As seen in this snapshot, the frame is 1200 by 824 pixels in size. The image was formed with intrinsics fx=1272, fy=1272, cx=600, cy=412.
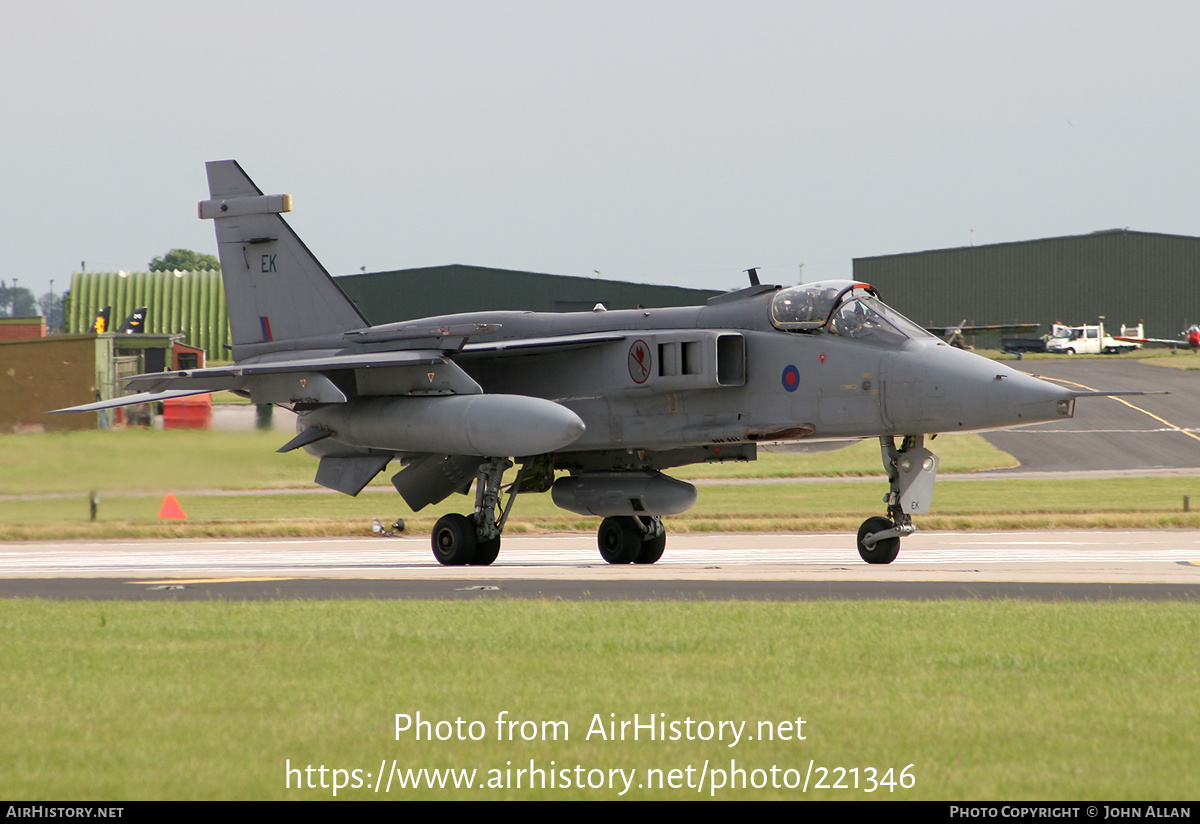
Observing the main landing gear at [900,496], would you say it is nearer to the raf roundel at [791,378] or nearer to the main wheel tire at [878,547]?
the main wheel tire at [878,547]

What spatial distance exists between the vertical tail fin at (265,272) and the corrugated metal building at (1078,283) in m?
72.8

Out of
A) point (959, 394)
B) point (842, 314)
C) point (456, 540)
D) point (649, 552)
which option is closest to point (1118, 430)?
point (649, 552)

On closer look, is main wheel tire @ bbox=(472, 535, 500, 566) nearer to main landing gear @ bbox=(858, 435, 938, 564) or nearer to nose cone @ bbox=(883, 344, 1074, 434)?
main landing gear @ bbox=(858, 435, 938, 564)

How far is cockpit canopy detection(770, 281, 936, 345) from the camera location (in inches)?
668

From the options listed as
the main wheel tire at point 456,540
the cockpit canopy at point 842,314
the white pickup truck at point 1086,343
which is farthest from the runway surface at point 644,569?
the white pickup truck at point 1086,343

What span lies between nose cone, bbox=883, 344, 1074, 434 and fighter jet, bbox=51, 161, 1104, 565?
0.02 m

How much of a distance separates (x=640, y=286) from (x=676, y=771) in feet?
204

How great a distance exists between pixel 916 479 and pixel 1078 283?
3093 inches

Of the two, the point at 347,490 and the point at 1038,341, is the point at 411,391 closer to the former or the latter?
the point at 347,490

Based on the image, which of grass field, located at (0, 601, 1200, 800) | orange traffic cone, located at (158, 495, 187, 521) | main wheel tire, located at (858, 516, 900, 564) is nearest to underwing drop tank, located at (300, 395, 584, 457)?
main wheel tire, located at (858, 516, 900, 564)

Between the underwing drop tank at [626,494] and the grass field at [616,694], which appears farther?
the underwing drop tank at [626,494]

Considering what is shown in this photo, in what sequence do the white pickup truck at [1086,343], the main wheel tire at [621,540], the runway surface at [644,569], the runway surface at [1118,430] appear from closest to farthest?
the runway surface at [644,569]
the main wheel tire at [621,540]
the runway surface at [1118,430]
the white pickup truck at [1086,343]

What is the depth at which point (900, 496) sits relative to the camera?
16.9 meters

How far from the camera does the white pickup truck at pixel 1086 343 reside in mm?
83812
